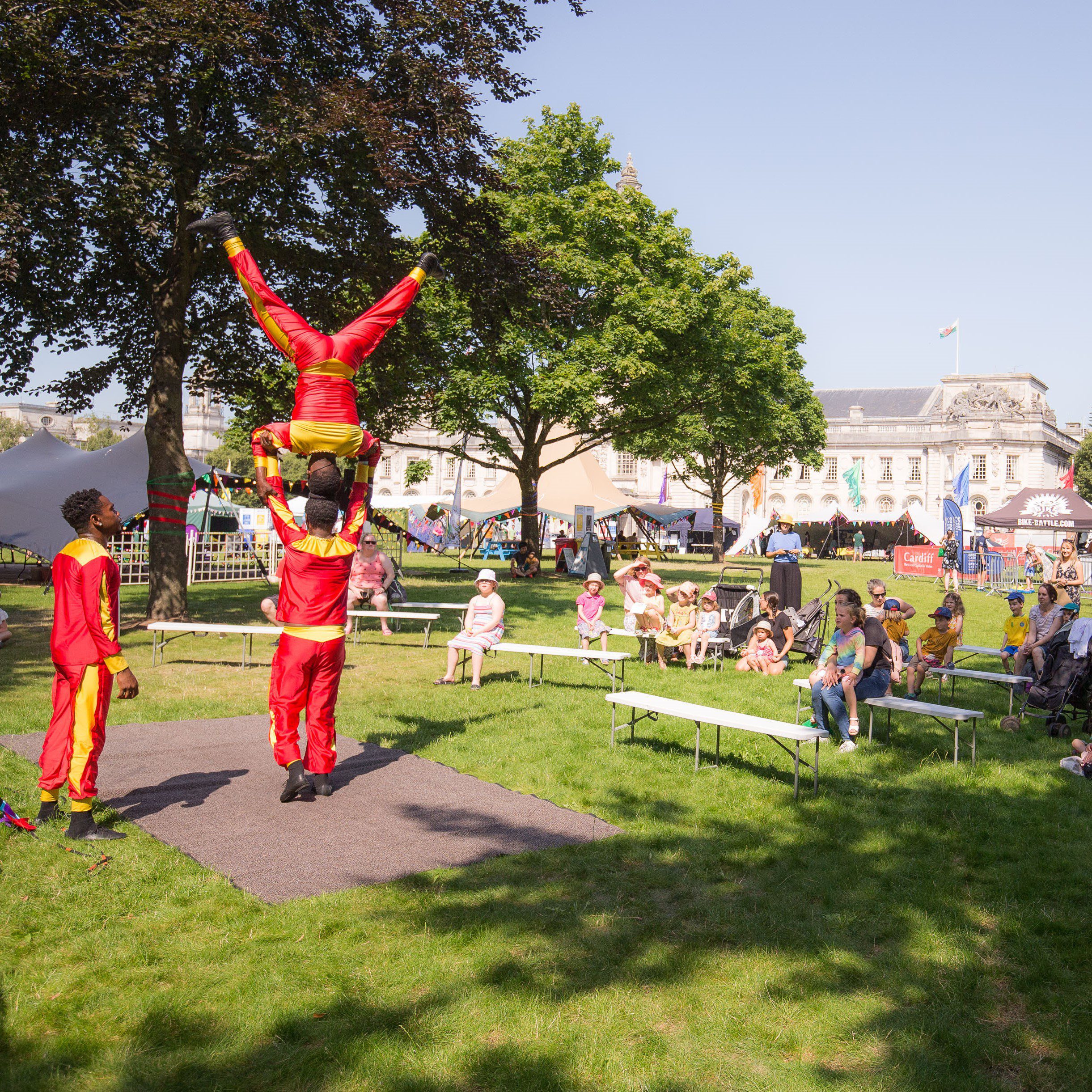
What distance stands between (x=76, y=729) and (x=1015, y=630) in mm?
10958

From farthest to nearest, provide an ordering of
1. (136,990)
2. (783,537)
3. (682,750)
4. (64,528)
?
(64,528)
(783,537)
(682,750)
(136,990)

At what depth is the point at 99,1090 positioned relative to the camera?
3.20 metres

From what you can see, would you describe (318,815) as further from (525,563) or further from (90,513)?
(525,563)

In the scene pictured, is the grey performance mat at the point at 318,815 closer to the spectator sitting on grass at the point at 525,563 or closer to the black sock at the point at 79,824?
the black sock at the point at 79,824

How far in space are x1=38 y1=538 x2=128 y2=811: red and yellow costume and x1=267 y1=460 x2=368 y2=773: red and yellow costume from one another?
1166 millimetres

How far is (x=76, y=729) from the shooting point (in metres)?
5.56

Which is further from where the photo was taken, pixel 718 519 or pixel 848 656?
pixel 718 519

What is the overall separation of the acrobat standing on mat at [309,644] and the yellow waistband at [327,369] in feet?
4.18

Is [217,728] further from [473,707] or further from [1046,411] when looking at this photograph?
[1046,411]

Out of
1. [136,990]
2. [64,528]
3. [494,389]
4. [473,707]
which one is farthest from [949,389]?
[136,990]

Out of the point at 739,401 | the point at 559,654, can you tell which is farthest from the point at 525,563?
the point at 559,654

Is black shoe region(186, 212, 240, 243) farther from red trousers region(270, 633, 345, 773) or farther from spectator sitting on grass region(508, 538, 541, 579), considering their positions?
spectator sitting on grass region(508, 538, 541, 579)

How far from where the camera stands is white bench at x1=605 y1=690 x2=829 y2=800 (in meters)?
6.91

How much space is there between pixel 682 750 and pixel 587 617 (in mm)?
5098
